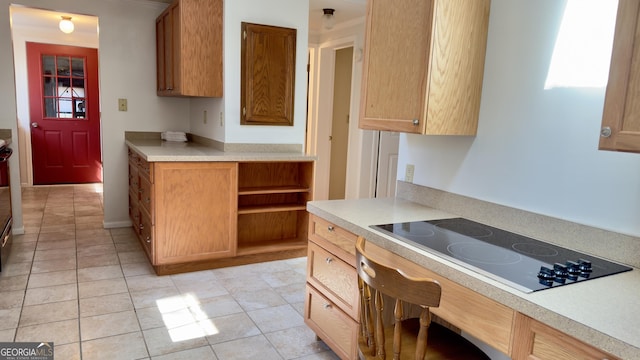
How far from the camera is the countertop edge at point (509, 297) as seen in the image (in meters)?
0.96

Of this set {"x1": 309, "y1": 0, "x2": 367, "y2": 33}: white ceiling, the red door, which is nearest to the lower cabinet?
{"x1": 309, "y1": 0, "x2": 367, "y2": 33}: white ceiling

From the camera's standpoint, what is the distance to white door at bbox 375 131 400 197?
4.81 meters

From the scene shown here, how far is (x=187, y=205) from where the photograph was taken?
3.13 m

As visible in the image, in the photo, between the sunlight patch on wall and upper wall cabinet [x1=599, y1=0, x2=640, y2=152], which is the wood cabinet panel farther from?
the sunlight patch on wall

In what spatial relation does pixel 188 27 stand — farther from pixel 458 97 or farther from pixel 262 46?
pixel 458 97

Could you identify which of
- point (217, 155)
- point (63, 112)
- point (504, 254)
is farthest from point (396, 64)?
point (63, 112)

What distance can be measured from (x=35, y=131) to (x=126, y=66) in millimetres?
2934

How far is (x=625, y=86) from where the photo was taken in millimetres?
1143

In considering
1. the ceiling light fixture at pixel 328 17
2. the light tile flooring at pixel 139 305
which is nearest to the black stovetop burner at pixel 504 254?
the light tile flooring at pixel 139 305

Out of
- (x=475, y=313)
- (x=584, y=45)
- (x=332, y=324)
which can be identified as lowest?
(x=332, y=324)

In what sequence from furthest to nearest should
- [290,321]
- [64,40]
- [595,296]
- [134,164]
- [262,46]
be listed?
[64,40], [134,164], [262,46], [290,321], [595,296]

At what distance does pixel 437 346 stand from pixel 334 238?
0.65 m

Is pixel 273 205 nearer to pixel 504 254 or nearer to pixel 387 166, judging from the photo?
pixel 387 166

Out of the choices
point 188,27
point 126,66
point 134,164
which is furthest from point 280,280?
point 126,66
